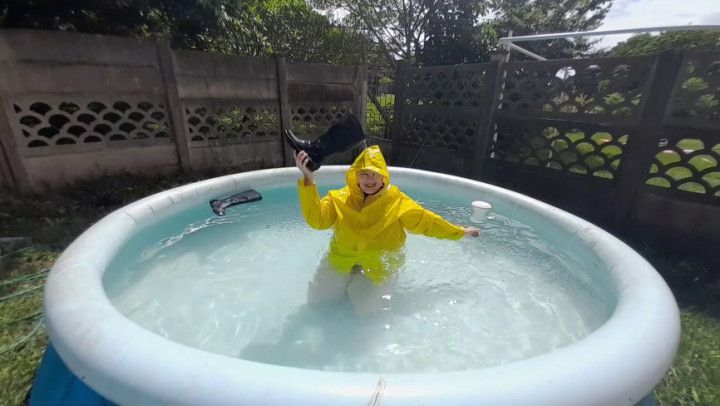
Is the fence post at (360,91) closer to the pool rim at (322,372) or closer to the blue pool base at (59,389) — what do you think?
the pool rim at (322,372)

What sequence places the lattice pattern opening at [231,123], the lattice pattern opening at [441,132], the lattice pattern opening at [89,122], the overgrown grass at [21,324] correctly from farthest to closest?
the lattice pattern opening at [441,132]
the lattice pattern opening at [231,123]
the lattice pattern opening at [89,122]
the overgrown grass at [21,324]

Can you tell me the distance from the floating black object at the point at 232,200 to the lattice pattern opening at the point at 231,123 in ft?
7.46

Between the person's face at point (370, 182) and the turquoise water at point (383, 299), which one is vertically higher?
the person's face at point (370, 182)

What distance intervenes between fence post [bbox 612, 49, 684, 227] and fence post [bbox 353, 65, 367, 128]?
471 centimetres

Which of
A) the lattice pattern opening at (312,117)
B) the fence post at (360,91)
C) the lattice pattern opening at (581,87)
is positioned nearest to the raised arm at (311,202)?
the lattice pattern opening at (581,87)

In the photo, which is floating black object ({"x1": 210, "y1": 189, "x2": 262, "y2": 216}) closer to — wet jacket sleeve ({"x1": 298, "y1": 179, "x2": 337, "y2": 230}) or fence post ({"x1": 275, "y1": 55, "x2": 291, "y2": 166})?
wet jacket sleeve ({"x1": 298, "y1": 179, "x2": 337, "y2": 230})

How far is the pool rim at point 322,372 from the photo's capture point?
121 centimetres

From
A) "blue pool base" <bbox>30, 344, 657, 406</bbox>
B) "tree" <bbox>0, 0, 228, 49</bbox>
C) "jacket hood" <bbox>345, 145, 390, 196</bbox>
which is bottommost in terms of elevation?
"blue pool base" <bbox>30, 344, 657, 406</bbox>

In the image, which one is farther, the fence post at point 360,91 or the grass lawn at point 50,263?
the fence post at point 360,91

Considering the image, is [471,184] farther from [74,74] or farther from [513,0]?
[513,0]

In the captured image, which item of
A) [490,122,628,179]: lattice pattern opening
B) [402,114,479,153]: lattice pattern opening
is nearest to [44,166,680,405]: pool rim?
[490,122,628,179]: lattice pattern opening

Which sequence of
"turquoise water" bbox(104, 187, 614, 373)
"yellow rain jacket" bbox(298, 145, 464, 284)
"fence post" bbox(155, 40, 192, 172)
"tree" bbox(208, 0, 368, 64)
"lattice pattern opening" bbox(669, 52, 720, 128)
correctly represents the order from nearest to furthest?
"turquoise water" bbox(104, 187, 614, 373)
"yellow rain jacket" bbox(298, 145, 464, 284)
"lattice pattern opening" bbox(669, 52, 720, 128)
"fence post" bbox(155, 40, 192, 172)
"tree" bbox(208, 0, 368, 64)

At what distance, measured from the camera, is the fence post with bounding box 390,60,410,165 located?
268 inches

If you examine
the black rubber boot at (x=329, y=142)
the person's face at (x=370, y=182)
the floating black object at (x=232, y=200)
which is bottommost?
the floating black object at (x=232, y=200)
